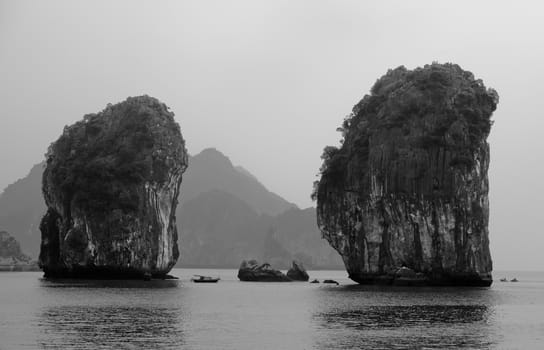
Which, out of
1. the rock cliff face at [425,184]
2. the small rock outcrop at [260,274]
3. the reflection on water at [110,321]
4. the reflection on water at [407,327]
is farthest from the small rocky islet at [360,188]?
the reflection on water at [110,321]

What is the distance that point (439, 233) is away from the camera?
92188mm

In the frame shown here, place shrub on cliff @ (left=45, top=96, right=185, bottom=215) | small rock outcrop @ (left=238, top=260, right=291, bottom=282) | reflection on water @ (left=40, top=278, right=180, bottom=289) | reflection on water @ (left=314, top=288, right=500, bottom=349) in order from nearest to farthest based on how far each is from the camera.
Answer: reflection on water @ (left=314, top=288, right=500, bottom=349) → reflection on water @ (left=40, top=278, right=180, bottom=289) → shrub on cliff @ (left=45, top=96, right=185, bottom=215) → small rock outcrop @ (left=238, top=260, right=291, bottom=282)

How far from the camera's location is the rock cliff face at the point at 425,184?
92.1 meters

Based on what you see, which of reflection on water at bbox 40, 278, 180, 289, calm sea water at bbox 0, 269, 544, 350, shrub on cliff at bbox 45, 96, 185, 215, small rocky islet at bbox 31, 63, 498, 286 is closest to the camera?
calm sea water at bbox 0, 269, 544, 350

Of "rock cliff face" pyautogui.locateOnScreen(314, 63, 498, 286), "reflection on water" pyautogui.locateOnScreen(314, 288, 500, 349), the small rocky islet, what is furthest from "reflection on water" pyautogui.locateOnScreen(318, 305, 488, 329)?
the small rocky islet

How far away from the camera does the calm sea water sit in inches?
1505

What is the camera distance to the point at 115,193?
10400 centimetres

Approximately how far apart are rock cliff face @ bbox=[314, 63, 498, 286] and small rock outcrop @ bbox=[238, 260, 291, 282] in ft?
64.5

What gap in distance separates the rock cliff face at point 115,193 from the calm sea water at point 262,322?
29.2 metres

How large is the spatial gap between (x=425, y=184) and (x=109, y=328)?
5870 cm

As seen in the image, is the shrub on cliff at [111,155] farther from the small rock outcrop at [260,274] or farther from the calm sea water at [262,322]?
the calm sea water at [262,322]

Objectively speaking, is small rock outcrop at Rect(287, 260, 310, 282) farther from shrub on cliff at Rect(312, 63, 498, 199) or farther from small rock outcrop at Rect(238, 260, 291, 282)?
shrub on cliff at Rect(312, 63, 498, 199)

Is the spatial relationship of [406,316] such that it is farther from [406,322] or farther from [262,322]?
[262,322]

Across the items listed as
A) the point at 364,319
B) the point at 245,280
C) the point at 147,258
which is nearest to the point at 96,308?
the point at 364,319
